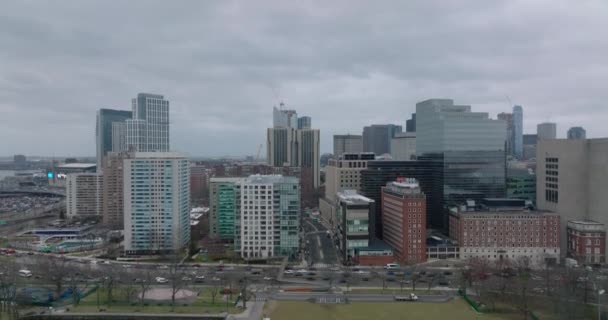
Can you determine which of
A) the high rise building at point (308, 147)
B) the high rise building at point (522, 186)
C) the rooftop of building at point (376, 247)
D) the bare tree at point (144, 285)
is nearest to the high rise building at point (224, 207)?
the rooftop of building at point (376, 247)

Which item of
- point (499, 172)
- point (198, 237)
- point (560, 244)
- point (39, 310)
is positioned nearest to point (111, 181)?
point (198, 237)

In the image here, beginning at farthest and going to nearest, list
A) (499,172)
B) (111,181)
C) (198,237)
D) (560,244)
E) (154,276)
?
(111,181) < (198,237) < (499,172) < (560,244) < (154,276)

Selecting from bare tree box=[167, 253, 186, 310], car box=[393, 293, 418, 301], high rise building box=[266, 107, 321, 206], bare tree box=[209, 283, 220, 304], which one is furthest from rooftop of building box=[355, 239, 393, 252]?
high rise building box=[266, 107, 321, 206]

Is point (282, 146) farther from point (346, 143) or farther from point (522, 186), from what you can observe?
point (522, 186)

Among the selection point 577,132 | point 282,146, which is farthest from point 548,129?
point 282,146

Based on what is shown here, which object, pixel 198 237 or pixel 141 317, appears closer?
pixel 141 317

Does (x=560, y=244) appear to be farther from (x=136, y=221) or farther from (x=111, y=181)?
(x=111, y=181)
